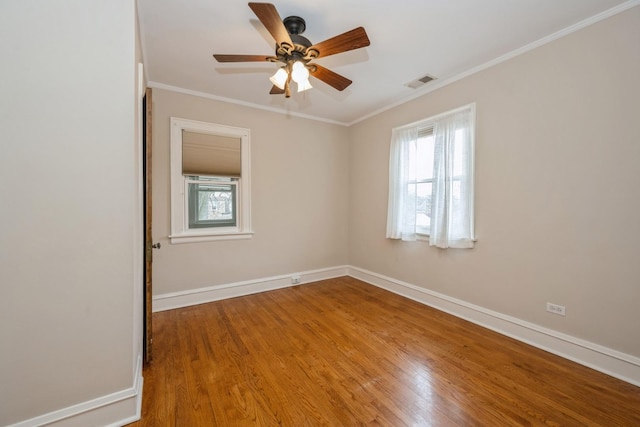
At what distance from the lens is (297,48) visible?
6.34ft

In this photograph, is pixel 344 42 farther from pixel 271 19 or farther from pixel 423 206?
pixel 423 206

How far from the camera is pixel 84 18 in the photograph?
4.71ft

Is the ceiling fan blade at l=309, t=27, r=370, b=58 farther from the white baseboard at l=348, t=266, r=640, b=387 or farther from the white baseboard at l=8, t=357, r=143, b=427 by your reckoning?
the white baseboard at l=348, t=266, r=640, b=387

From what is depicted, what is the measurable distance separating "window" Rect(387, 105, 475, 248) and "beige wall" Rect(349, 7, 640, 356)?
0.13 metres

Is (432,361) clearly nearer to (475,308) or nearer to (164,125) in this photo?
(475,308)

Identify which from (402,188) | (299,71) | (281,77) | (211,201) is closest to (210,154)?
(211,201)

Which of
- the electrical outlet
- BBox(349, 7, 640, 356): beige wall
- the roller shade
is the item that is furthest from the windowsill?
the electrical outlet

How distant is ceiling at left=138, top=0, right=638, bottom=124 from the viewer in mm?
1970

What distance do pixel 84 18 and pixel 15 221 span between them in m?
1.15

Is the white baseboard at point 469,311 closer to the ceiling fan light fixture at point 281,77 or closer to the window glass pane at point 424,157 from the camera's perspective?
the window glass pane at point 424,157

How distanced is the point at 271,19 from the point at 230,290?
3.23m

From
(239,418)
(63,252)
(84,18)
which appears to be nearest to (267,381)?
(239,418)

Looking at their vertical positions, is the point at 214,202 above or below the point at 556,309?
above

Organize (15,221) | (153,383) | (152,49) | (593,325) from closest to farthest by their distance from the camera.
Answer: (15,221) → (153,383) → (593,325) → (152,49)
